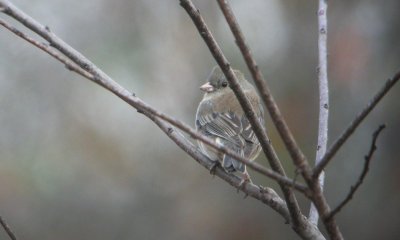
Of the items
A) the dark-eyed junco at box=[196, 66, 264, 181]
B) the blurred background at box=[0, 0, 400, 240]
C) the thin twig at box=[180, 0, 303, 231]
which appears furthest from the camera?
the blurred background at box=[0, 0, 400, 240]

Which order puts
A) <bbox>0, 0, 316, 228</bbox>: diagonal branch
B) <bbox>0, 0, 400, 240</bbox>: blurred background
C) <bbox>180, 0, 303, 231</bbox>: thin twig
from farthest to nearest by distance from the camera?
1. <bbox>0, 0, 400, 240</bbox>: blurred background
2. <bbox>180, 0, 303, 231</bbox>: thin twig
3. <bbox>0, 0, 316, 228</bbox>: diagonal branch

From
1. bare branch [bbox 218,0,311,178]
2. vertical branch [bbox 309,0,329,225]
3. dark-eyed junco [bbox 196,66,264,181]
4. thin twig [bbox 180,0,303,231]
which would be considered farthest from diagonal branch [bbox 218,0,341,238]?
dark-eyed junco [bbox 196,66,264,181]

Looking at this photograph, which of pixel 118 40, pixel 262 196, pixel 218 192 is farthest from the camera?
pixel 118 40

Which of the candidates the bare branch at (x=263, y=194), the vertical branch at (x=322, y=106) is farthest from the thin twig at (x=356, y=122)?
the vertical branch at (x=322, y=106)

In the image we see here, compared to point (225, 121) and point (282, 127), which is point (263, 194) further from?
point (225, 121)

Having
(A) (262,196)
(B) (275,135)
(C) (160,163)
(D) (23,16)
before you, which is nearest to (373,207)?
(B) (275,135)

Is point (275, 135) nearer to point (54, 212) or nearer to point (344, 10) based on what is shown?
point (344, 10)

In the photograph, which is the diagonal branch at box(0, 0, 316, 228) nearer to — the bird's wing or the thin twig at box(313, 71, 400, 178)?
the thin twig at box(313, 71, 400, 178)
